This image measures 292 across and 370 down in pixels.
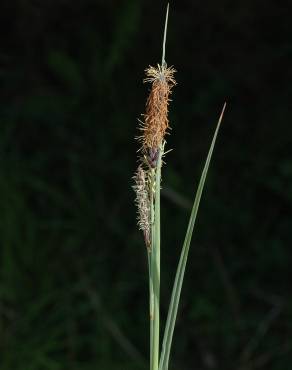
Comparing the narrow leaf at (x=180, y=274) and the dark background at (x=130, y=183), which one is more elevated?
the dark background at (x=130, y=183)

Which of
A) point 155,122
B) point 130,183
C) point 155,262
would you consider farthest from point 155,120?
point 130,183

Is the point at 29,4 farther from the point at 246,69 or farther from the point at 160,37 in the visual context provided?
the point at 246,69

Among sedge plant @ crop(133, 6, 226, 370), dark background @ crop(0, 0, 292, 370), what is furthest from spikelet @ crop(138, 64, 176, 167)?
dark background @ crop(0, 0, 292, 370)

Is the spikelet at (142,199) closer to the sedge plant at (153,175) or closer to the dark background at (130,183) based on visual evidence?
the sedge plant at (153,175)

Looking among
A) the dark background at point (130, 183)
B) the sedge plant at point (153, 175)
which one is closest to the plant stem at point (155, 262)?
the sedge plant at point (153, 175)

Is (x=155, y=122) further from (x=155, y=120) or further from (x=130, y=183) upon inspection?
(x=130, y=183)

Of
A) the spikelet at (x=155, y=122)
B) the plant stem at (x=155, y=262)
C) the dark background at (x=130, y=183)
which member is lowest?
the plant stem at (x=155, y=262)

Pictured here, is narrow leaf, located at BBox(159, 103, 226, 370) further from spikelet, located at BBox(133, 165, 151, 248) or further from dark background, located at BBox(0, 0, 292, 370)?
dark background, located at BBox(0, 0, 292, 370)

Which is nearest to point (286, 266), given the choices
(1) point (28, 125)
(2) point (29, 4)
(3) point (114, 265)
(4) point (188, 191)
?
(4) point (188, 191)
